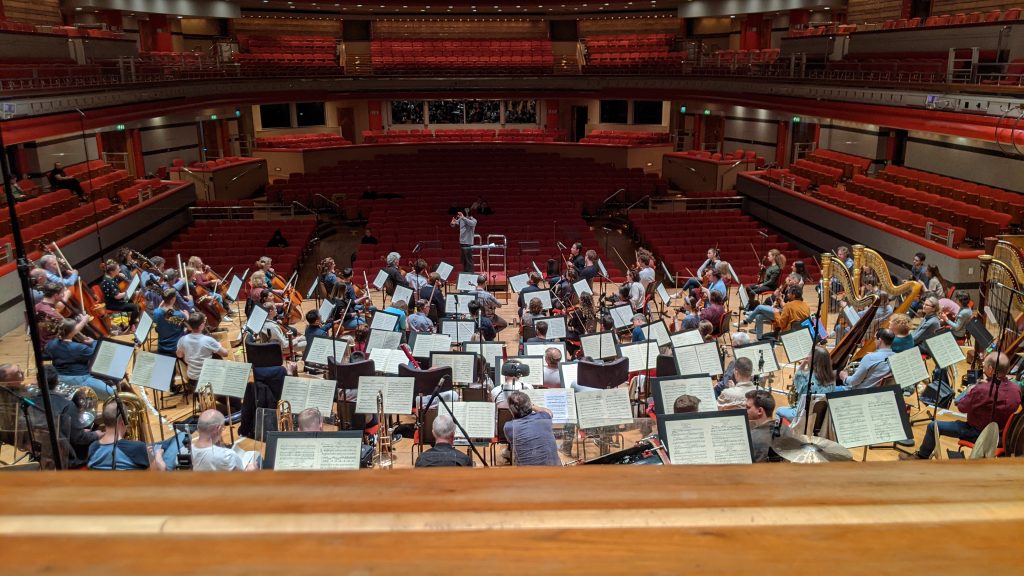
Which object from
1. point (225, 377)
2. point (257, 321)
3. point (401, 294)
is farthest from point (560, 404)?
point (401, 294)

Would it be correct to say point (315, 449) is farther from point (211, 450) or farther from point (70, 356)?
point (70, 356)

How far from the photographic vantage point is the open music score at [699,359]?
7.30 metres

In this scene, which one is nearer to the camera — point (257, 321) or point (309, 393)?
point (309, 393)

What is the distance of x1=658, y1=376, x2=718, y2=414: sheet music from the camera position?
6070 millimetres

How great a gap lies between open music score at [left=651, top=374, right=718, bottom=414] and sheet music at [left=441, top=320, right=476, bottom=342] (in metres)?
3.70

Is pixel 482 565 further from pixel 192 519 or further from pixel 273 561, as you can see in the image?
pixel 192 519

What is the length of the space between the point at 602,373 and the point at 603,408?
1178 mm

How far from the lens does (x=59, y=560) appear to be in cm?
95

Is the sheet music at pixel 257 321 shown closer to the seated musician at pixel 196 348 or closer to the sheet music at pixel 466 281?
the seated musician at pixel 196 348

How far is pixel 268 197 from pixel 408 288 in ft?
41.4

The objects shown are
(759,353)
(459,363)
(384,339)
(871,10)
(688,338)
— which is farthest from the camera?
(871,10)

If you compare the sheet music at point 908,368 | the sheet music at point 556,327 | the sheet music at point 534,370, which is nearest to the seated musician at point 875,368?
the sheet music at point 908,368

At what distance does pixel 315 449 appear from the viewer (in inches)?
182

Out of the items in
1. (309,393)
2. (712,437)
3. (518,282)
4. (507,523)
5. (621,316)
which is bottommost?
(518,282)
